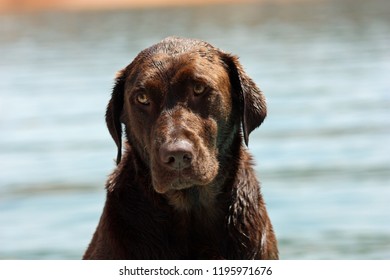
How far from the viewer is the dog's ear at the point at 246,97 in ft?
21.0

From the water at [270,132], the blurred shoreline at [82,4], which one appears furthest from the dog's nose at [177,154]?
the blurred shoreline at [82,4]

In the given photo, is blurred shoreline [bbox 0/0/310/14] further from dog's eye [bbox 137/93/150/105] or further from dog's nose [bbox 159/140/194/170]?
dog's nose [bbox 159/140/194/170]

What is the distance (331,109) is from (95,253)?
460 inches

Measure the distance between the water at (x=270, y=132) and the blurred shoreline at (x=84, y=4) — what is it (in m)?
12.3

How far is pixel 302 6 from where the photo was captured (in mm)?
40156

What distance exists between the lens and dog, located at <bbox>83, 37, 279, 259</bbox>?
6.16 meters

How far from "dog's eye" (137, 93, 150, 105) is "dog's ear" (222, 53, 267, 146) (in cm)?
59

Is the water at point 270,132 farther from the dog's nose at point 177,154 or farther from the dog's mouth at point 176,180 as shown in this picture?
the dog's nose at point 177,154

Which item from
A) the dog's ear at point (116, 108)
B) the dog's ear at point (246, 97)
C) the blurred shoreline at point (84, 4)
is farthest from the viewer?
the blurred shoreline at point (84, 4)

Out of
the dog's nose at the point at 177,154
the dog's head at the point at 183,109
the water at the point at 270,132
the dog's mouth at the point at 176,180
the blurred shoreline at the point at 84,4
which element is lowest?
the dog's mouth at the point at 176,180

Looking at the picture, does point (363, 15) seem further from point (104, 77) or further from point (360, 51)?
point (104, 77)

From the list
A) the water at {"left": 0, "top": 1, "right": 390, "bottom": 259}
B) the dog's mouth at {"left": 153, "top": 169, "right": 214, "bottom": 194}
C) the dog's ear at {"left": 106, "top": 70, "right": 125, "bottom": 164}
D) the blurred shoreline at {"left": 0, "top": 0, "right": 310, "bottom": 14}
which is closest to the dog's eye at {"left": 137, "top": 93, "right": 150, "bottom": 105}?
the dog's ear at {"left": 106, "top": 70, "right": 125, "bottom": 164}

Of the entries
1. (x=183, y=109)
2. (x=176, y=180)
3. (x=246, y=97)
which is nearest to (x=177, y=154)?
(x=176, y=180)

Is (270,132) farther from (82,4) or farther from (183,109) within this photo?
(82,4)
